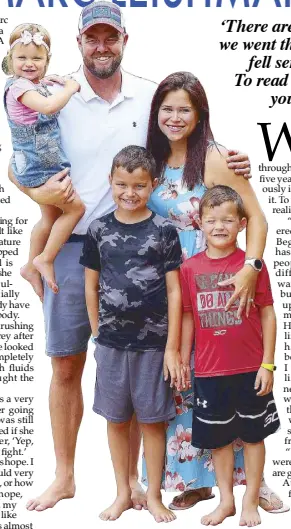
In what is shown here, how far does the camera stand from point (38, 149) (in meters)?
6.30

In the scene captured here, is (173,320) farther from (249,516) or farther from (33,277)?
(249,516)

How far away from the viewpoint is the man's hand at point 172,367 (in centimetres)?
619

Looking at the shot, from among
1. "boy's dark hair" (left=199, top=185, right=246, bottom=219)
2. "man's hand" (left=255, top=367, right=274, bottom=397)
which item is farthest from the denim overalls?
"man's hand" (left=255, top=367, right=274, bottom=397)

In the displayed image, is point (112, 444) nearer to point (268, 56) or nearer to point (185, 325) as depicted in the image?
point (185, 325)

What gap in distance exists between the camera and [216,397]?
245 inches

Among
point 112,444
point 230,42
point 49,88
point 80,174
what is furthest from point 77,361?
point 230,42

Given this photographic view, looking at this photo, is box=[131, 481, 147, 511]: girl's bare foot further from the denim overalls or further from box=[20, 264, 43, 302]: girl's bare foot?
the denim overalls

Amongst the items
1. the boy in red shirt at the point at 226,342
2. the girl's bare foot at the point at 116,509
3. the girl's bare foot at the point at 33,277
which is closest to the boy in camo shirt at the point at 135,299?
the boy in red shirt at the point at 226,342

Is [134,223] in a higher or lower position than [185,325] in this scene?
higher

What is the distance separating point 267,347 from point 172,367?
471 millimetres

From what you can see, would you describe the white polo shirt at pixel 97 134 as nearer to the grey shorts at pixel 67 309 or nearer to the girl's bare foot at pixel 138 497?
the grey shorts at pixel 67 309

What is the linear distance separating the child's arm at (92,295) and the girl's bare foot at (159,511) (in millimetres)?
881

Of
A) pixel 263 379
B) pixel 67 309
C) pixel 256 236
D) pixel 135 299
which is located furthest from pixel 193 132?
pixel 263 379

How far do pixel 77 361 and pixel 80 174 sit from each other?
0.98 m
